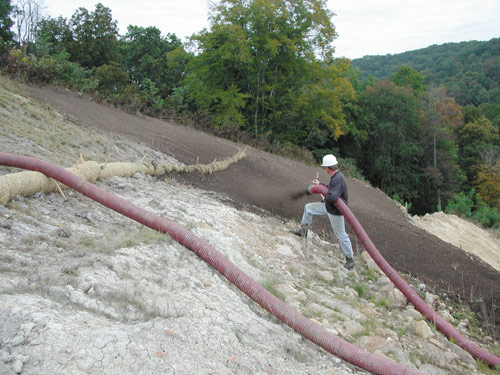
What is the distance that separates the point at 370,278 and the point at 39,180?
5.75m

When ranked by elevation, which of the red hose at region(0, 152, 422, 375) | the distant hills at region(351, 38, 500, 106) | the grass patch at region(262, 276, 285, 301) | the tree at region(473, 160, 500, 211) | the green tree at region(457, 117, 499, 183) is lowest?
the tree at region(473, 160, 500, 211)

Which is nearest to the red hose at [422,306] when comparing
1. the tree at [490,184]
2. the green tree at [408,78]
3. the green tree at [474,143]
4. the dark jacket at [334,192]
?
the dark jacket at [334,192]

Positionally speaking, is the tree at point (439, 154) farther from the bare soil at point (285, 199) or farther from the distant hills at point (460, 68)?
the bare soil at point (285, 199)

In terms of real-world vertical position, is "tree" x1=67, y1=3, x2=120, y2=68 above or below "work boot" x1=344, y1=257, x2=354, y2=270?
above

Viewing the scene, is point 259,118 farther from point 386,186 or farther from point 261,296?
point 261,296

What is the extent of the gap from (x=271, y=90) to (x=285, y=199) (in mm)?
19933

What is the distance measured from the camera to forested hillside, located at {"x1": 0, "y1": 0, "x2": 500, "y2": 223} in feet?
80.0

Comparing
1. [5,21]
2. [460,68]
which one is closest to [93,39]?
[5,21]

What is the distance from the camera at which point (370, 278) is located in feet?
26.8

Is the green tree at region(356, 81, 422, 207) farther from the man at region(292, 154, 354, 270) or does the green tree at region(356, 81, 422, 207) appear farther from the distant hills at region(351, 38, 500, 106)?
the man at region(292, 154, 354, 270)

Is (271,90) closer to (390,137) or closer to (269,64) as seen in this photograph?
(269,64)

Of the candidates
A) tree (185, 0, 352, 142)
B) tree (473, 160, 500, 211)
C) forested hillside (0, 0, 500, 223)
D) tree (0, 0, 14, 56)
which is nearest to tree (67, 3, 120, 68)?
forested hillside (0, 0, 500, 223)

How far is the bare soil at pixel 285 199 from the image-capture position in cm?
912

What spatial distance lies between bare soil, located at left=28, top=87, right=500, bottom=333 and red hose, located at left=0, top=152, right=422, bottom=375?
4386 millimetres
